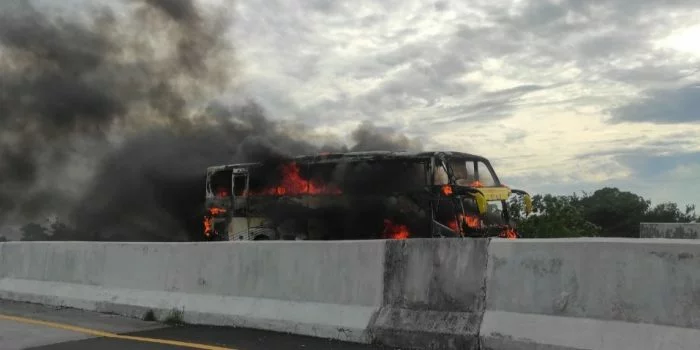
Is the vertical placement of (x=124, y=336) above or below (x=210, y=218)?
below

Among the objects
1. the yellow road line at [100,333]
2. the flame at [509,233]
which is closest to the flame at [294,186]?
the flame at [509,233]

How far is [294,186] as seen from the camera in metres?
13.8

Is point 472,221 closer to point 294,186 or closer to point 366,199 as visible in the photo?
point 366,199

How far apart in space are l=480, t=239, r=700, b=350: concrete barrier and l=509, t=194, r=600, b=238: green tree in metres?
8.39

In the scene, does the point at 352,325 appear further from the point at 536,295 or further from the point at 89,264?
the point at 89,264

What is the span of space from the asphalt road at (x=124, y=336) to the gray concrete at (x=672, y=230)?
25.3 ft

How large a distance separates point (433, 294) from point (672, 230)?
7516 mm

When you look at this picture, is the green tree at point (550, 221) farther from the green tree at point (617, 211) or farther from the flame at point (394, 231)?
the green tree at point (617, 211)

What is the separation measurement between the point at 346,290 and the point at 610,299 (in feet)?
7.65

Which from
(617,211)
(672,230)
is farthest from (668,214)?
(672,230)

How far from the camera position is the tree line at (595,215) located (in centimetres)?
1522

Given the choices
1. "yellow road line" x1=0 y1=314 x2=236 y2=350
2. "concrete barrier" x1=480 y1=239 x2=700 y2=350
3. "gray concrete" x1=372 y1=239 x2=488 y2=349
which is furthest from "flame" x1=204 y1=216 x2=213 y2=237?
"concrete barrier" x1=480 y1=239 x2=700 y2=350

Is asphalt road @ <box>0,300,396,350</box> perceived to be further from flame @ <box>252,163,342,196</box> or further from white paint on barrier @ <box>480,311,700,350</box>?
flame @ <box>252,163,342,196</box>

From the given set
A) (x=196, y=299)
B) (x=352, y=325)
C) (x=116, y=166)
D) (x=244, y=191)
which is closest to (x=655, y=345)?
(x=352, y=325)
